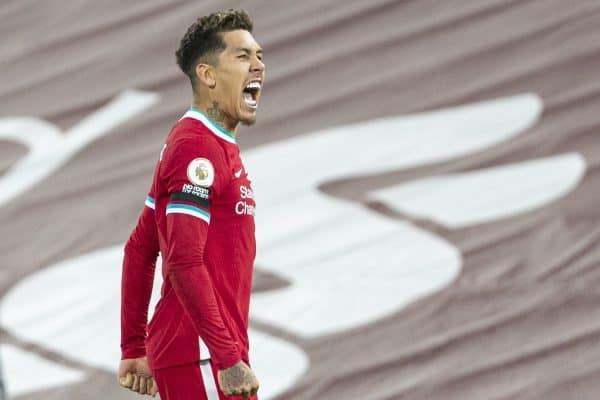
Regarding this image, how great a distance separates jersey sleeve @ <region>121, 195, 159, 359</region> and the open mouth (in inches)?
9.8

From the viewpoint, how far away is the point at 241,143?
441 cm

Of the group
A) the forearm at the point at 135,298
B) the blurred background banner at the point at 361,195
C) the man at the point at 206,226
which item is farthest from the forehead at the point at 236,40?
the blurred background banner at the point at 361,195

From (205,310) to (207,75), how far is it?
1.38 feet

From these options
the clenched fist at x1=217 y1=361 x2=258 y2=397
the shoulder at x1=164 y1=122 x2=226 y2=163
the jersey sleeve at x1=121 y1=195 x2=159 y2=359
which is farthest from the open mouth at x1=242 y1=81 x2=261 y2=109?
the clenched fist at x1=217 y1=361 x2=258 y2=397

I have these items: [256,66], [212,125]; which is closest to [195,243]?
[212,125]

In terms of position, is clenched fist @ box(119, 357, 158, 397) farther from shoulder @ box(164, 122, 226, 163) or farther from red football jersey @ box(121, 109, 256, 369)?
shoulder @ box(164, 122, 226, 163)

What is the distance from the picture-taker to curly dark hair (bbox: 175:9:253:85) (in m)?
2.32

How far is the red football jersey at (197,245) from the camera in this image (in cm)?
221

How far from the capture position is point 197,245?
7.23 feet

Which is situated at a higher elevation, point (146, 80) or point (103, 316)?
point (146, 80)

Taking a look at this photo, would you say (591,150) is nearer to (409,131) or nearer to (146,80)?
(409,131)

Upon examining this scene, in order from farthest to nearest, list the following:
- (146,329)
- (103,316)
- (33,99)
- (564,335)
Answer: (33,99), (103,316), (564,335), (146,329)

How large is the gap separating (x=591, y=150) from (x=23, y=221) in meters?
1.93

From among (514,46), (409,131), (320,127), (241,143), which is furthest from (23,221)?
(514,46)
